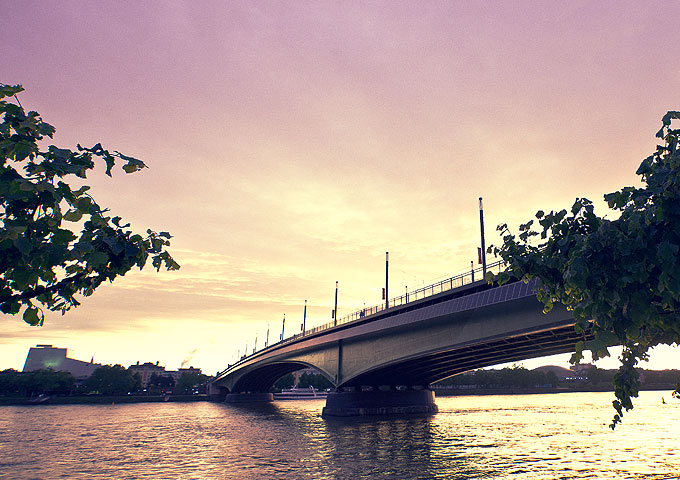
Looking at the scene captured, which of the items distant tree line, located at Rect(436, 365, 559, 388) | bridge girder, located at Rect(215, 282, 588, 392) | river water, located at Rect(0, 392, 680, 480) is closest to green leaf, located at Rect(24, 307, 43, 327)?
river water, located at Rect(0, 392, 680, 480)

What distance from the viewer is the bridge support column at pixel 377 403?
6300 centimetres

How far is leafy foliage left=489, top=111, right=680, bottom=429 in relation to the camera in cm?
778

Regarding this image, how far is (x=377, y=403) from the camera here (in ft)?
213

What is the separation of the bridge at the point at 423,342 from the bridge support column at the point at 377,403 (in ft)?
0.43

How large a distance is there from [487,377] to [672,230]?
198045 mm

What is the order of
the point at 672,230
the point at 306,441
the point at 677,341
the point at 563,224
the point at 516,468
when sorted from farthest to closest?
the point at 306,441 → the point at 516,468 → the point at 677,341 → the point at 563,224 → the point at 672,230

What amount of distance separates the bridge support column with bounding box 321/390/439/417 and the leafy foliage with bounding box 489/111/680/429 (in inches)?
2230

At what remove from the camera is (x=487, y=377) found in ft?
625

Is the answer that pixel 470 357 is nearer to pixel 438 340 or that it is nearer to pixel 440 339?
pixel 438 340

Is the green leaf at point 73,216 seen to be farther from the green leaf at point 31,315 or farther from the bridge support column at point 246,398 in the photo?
the bridge support column at point 246,398

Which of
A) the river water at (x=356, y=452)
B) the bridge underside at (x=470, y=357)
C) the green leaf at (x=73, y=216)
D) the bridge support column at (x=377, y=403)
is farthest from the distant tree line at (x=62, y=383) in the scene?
the green leaf at (x=73, y=216)

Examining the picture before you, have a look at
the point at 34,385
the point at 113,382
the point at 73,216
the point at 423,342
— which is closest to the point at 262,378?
the point at 113,382

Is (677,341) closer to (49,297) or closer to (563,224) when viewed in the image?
(563,224)

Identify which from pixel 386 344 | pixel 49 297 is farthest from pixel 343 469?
pixel 386 344
